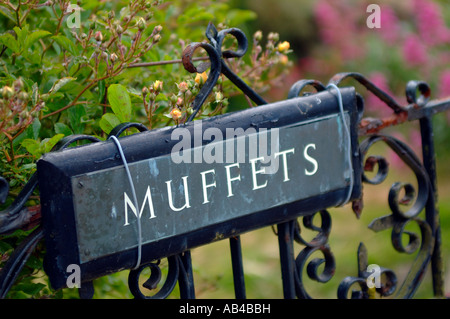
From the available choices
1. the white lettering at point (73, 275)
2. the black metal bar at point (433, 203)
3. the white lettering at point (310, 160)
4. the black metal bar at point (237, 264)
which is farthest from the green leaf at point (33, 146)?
the black metal bar at point (433, 203)

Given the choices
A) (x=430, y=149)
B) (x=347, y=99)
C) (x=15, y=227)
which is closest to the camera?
(x=15, y=227)

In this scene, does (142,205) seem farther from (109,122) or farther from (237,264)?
(237,264)

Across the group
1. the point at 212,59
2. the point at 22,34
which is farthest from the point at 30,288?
the point at 212,59

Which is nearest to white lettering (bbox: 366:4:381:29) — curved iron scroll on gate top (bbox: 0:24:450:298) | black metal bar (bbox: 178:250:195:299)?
curved iron scroll on gate top (bbox: 0:24:450:298)

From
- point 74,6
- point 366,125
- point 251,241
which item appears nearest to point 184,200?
point 74,6

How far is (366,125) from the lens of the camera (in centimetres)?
170

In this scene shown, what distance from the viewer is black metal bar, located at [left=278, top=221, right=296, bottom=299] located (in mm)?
1581

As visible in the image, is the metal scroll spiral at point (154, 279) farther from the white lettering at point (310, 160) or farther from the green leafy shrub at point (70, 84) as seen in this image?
the white lettering at point (310, 160)

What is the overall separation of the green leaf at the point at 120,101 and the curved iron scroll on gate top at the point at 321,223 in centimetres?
5

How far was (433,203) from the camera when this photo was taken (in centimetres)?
194

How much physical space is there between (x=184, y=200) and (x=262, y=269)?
7.73 feet

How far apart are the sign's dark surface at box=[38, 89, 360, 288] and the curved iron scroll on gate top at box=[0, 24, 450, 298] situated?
0.06m
